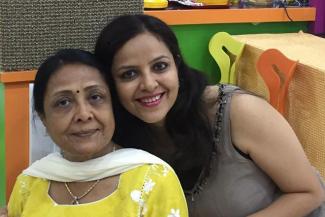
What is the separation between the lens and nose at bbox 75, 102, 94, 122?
3.11ft

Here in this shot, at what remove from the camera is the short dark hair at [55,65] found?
100 centimetres

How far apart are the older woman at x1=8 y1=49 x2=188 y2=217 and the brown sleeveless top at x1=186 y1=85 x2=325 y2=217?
0.18 meters

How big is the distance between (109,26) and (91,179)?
339 millimetres

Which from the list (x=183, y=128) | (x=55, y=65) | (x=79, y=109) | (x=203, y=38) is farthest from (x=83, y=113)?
(x=203, y=38)

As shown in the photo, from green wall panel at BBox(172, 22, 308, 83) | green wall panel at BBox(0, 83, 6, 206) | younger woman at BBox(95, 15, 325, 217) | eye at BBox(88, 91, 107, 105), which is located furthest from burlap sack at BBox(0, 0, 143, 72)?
green wall panel at BBox(172, 22, 308, 83)

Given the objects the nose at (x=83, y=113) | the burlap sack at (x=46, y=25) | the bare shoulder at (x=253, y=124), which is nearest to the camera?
the nose at (x=83, y=113)

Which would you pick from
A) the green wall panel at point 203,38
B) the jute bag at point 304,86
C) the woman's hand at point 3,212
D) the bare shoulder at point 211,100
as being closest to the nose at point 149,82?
the bare shoulder at point 211,100

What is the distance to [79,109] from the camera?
0.96 metres

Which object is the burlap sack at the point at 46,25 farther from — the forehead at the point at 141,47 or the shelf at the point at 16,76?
the forehead at the point at 141,47

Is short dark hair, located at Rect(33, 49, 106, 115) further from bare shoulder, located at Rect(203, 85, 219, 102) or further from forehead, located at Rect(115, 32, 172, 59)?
bare shoulder, located at Rect(203, 85, 219, 102)

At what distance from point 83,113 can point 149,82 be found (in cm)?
15

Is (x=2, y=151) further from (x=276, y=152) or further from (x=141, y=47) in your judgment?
(x=276, y=152)

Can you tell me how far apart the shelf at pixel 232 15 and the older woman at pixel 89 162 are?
0.74 metres

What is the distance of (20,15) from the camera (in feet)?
3.99
